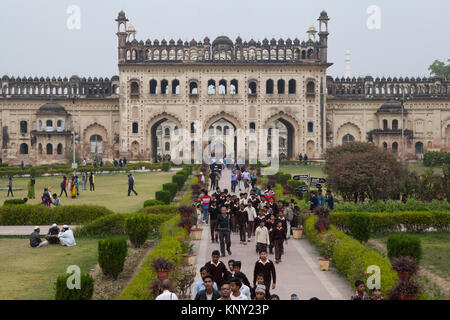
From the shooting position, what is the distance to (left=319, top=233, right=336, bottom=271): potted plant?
10.3 meters

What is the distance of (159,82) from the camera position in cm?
4172

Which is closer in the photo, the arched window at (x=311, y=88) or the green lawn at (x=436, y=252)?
the green lawn at (x=436, y=252)

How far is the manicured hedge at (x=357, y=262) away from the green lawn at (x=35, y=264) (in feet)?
15.7

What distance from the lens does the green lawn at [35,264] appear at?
8.73 m

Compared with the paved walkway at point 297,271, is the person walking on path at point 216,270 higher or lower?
higher

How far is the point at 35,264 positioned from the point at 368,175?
11.3 meters

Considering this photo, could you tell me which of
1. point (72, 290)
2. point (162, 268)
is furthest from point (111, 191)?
point (72, 290)

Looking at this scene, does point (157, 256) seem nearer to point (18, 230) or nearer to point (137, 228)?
point (137, 228)

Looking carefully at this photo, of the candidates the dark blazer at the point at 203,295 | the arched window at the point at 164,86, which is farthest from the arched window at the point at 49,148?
the dark blazer at the point at 203,295

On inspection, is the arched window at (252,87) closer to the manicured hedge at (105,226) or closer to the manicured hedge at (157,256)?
the manicured hedge at (157,256)

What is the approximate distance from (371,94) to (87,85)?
2398 cm
